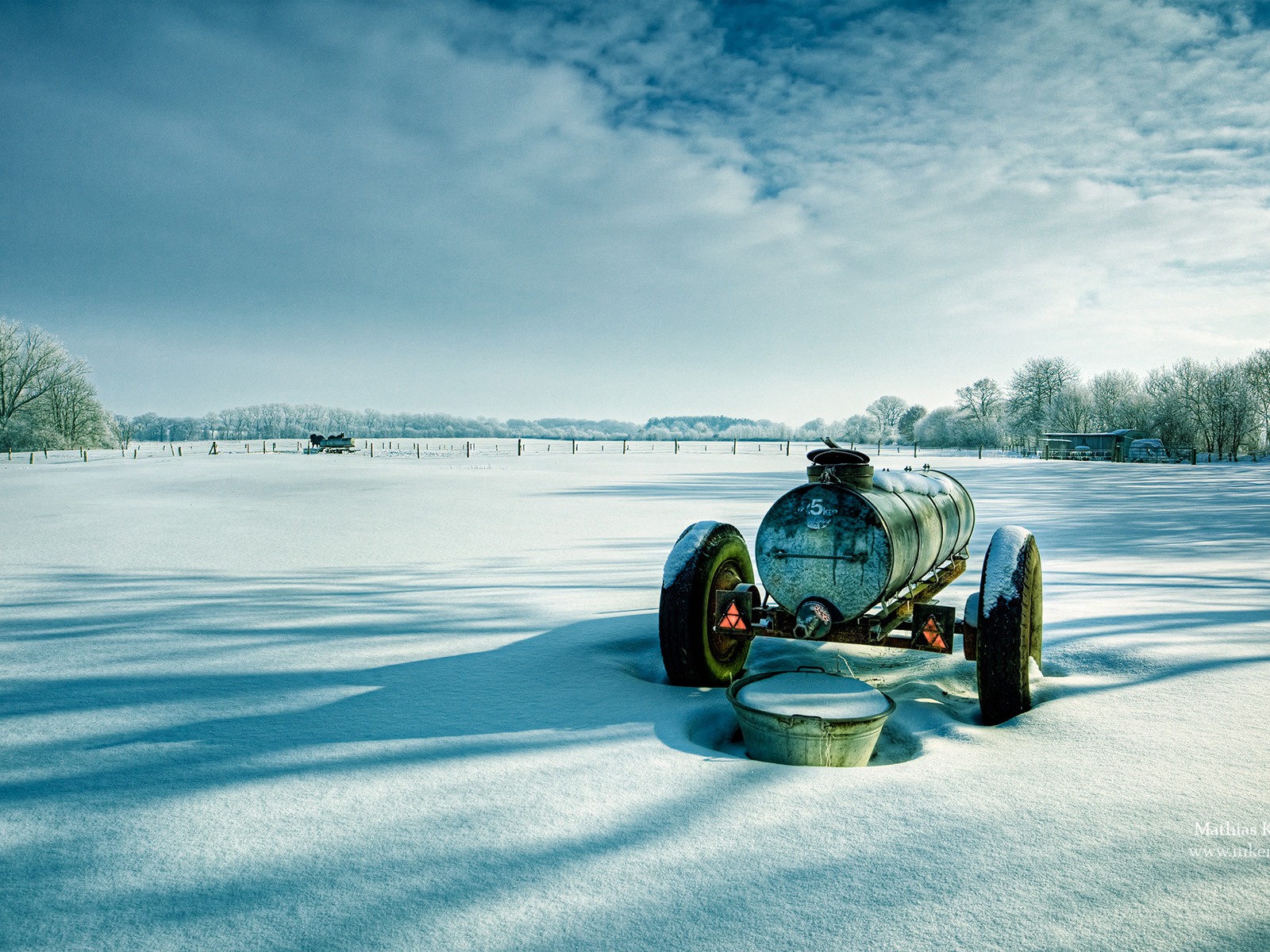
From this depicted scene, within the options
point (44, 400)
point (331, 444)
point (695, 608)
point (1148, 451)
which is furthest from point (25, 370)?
point (1148, 451)

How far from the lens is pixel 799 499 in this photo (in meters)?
4.82

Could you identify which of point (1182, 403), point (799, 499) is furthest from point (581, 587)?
point (1182, 403)

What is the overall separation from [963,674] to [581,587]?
435 centimetres

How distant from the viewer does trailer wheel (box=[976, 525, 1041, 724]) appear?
4059 mm

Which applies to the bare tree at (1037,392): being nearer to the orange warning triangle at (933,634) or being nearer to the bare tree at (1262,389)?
the bare tree at (1262,389)

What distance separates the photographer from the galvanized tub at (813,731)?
11.8 feet

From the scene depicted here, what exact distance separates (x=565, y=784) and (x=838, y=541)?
8.06ft

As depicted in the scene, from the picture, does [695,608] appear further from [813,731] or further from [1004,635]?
[1004,635]

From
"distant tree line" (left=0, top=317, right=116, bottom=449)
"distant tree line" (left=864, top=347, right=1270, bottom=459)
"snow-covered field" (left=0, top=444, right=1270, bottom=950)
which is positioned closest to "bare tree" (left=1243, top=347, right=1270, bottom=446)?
"distant tree line" (left=864, top=347, right=1270, bottom=459)

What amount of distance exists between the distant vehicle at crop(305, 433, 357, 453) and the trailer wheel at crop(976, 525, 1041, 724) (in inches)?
2181

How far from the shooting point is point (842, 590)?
15.2 ft

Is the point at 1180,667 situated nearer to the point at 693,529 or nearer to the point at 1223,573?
the point at 693,529

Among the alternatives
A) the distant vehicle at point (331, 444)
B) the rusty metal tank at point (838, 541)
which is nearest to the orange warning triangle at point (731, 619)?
the rusty metal tank at point (838, 541)

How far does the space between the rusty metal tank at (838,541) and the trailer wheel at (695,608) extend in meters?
0.39
